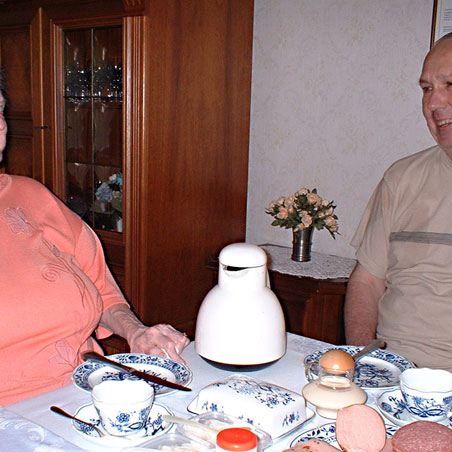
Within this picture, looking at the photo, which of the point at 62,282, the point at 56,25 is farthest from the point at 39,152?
the point at 62,282

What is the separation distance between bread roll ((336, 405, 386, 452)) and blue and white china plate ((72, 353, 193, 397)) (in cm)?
34

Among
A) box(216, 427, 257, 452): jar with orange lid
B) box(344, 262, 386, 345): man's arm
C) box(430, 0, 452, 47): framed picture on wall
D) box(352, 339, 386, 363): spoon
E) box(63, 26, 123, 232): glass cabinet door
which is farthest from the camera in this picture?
box(63, 26, 123, 232): glass cabinet door

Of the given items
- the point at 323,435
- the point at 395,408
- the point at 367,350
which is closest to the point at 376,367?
the point at 367,350

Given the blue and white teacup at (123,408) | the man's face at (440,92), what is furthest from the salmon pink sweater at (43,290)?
the man's face at (440,92)

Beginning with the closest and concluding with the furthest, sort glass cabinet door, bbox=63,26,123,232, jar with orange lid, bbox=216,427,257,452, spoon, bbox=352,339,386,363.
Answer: jar with orange lid, bbox=216,427,257,452 < spoon, bbox=352,339,386,363 < glass cabinet door, bbox=63,26,123,232

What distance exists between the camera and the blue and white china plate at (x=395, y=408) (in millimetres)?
951

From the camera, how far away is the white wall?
7.79ft

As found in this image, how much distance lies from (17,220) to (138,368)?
428mm

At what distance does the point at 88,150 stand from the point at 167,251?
1.90 ft

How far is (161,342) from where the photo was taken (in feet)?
4.14

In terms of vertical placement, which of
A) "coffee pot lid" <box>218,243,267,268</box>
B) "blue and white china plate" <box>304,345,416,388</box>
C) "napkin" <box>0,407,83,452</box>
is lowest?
"blue and white china plate" <box>304,345,416,388</box>

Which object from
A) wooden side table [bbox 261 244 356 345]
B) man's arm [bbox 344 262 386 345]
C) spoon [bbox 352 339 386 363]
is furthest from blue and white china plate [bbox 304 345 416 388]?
wooden side table [bbox 261 244 356 345]

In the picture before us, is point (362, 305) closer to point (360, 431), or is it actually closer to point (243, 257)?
point (243, 257)

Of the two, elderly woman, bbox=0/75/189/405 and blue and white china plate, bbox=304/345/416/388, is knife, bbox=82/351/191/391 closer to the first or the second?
elderly woman, bbox=0/75/189/405
